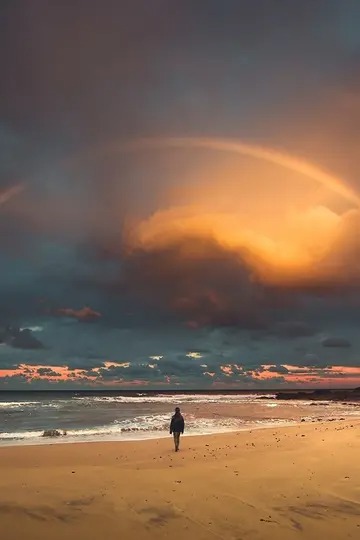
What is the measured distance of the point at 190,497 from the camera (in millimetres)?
13156

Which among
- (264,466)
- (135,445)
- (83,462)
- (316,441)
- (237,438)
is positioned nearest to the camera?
(264,466)

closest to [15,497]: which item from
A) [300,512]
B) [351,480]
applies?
[300,512]

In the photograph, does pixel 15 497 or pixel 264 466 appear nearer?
pixel 15 497

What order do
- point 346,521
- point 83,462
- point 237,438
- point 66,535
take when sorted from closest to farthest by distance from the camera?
point 66,535 < point 346,521 < point 83,462 < point 237,438

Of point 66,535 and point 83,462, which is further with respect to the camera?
point 83,462

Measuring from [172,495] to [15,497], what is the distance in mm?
4045

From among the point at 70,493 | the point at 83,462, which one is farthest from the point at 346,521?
the point at 83,462

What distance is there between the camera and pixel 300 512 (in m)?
11.6

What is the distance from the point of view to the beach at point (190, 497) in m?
10.4

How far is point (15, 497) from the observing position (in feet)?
42.6

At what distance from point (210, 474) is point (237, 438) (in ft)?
45.9

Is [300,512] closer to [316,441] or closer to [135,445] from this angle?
[316,441]

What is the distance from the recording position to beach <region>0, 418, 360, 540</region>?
34.2 feet

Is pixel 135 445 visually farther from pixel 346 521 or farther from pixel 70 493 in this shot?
pixel 346 521
